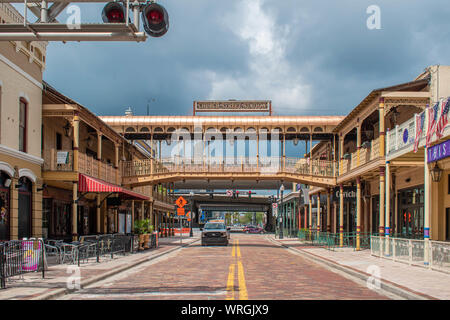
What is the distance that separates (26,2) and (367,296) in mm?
9224

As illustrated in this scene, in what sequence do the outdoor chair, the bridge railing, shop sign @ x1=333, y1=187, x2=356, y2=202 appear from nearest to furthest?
1. the outdoor chair
2. the bridge railing
3. shop sign @ x1=333, y1=187, x2=356, y2=202

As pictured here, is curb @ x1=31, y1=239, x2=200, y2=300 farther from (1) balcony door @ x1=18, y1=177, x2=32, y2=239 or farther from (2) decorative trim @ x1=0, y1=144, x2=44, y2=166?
(2) decorative trim @ x1=0, y1=144, x2=44, y2=166

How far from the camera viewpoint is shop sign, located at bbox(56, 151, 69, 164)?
23.1 m

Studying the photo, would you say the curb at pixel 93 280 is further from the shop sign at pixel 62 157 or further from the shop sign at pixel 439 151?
the shop sign at pixel 439 151

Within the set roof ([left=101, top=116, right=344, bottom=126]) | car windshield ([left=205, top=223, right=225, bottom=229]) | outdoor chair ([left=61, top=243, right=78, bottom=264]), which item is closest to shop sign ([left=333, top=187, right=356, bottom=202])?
roof ([left=101, top=116, right=344, bottom=126])

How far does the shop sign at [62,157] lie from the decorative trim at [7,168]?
3603 mm

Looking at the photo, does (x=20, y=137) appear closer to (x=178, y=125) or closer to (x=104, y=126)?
(x=104, y=126)

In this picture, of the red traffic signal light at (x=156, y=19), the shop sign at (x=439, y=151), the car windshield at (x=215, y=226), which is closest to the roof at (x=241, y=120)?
the car windshield at (x=215, y=226)

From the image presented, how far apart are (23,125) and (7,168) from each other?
2728 millimetres

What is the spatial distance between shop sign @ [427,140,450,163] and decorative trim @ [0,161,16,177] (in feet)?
48.3

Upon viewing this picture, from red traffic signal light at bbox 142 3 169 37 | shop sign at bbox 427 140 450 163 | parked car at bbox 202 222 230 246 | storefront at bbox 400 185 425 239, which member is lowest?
parked car at bbox 202 222 230 246

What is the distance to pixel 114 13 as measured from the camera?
9406 mm

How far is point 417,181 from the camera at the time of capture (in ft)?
79.6

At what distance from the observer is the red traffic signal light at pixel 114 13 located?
9.37m
